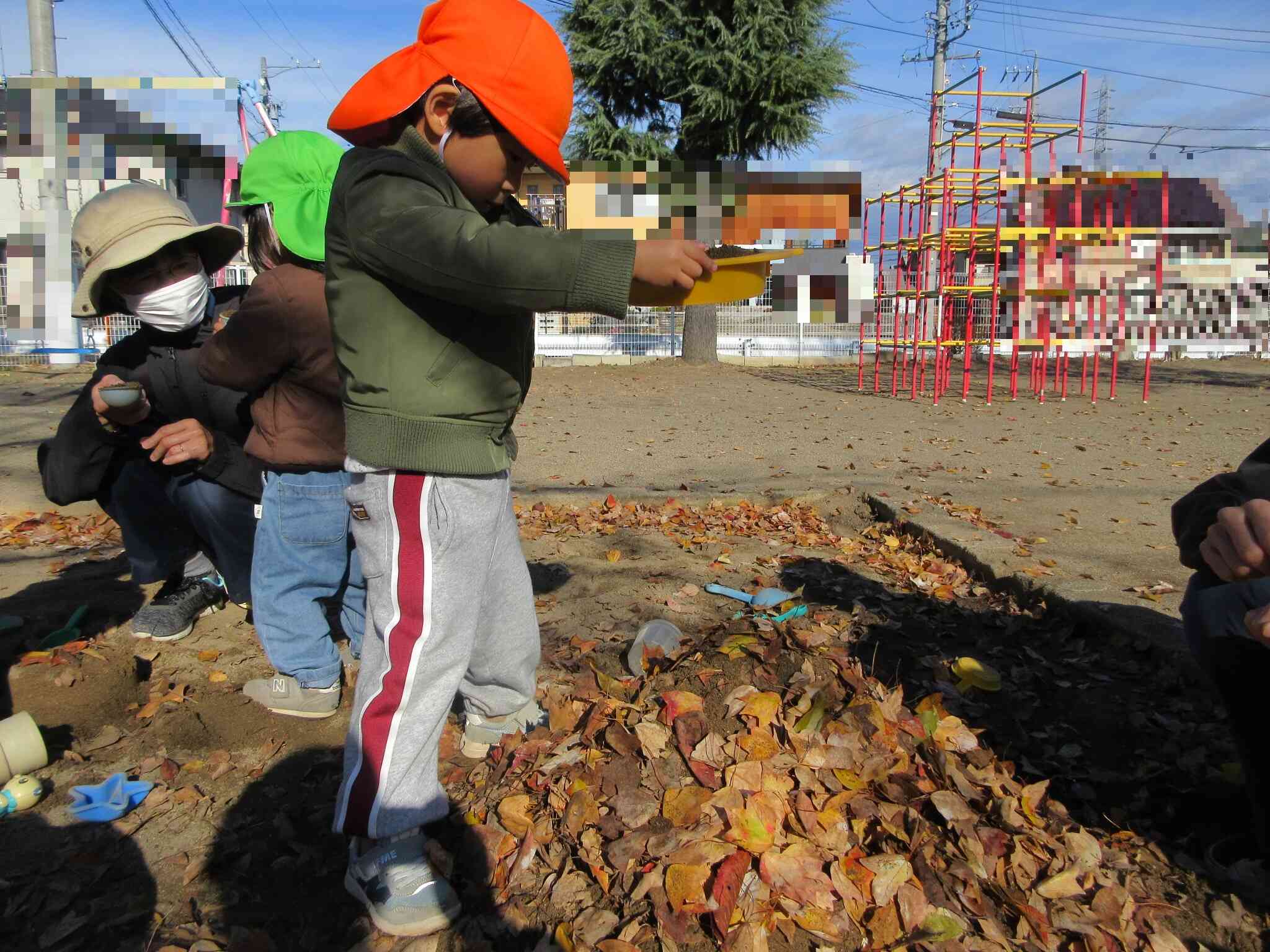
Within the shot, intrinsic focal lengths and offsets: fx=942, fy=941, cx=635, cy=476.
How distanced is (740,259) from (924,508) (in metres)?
3.56

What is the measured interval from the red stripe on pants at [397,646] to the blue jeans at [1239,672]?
1452 mm

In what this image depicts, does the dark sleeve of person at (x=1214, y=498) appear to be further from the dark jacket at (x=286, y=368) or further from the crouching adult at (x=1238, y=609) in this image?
the dark jacket at (x=286, y=368)

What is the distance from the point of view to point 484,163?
1831 mm

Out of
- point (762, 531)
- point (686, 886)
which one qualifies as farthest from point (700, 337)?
point (686, 886)

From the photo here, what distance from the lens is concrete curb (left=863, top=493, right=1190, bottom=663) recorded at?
2.94 metres

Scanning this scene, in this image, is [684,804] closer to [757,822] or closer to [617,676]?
[757,822]

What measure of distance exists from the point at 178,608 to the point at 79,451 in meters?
0.64

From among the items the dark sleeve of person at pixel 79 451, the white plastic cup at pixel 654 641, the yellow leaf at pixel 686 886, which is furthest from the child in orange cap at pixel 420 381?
the dark sleeve of person at pixel 79 451

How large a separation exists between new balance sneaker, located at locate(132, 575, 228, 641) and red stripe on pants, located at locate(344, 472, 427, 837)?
6.10ft

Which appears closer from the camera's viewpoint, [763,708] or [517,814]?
[517,814]

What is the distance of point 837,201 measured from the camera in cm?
300

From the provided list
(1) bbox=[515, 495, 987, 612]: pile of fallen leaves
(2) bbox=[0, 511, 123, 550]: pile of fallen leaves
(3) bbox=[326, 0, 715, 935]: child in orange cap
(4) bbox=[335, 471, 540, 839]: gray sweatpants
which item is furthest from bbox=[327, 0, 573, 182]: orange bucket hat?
(2) bbox=[0, 511, 123, 550]: pile of fallen leaves

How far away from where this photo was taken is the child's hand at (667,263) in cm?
157

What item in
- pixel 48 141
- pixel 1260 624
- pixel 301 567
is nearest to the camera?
pixel 1260 624
